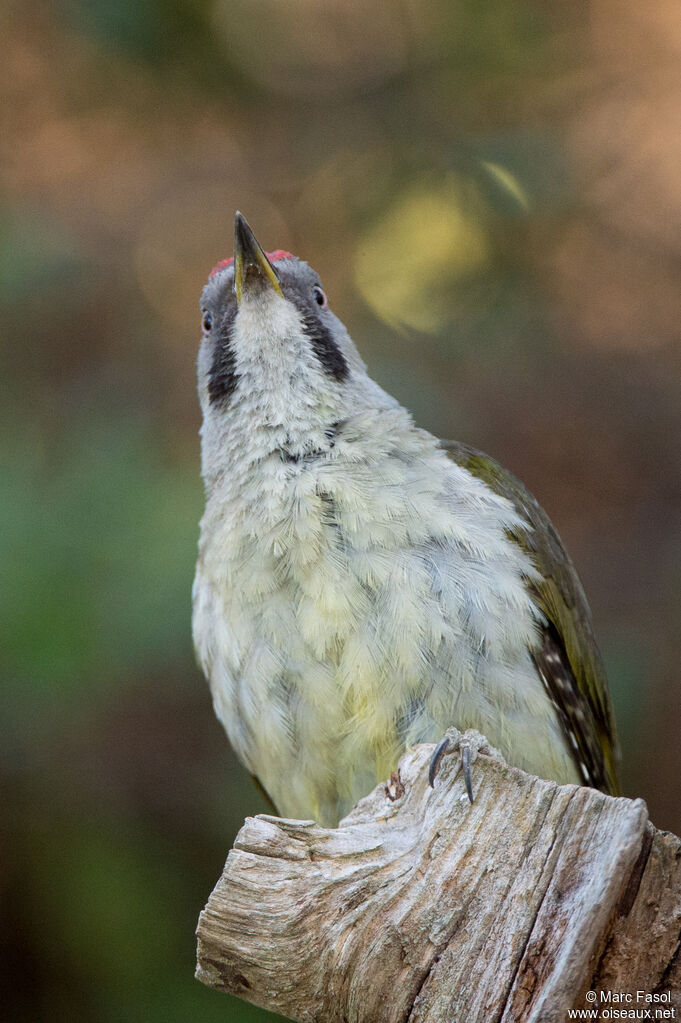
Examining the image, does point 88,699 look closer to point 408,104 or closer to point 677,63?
point 408,104

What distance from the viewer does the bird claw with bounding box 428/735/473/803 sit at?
8.75 feet

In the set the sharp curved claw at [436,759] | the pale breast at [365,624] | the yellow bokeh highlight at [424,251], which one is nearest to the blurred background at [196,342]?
the yellow bokeh highlight at [424,251]

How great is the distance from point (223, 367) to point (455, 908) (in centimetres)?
243

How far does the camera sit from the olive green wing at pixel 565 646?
3801 millimetres

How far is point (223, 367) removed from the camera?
14.0ft

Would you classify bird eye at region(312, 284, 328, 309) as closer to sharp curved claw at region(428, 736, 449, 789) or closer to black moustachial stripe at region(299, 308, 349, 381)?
black moustachial stripe at region(299, 308, 349, 381)

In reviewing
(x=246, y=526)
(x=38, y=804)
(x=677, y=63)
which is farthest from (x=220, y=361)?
(x=677, y=63)

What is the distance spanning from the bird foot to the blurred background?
5.86 ft

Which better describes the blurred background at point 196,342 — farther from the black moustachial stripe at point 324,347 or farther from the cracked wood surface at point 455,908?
the cracked wood surface at point 455,908

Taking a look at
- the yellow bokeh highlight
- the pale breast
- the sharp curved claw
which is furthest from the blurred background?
the sharp curved claw

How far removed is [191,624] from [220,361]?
1052mm

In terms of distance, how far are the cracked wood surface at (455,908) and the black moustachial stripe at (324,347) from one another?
6.27ft

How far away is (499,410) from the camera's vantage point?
6105 mm

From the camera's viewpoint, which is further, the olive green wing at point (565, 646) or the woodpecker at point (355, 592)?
the olive green wing at point (565, 646)
